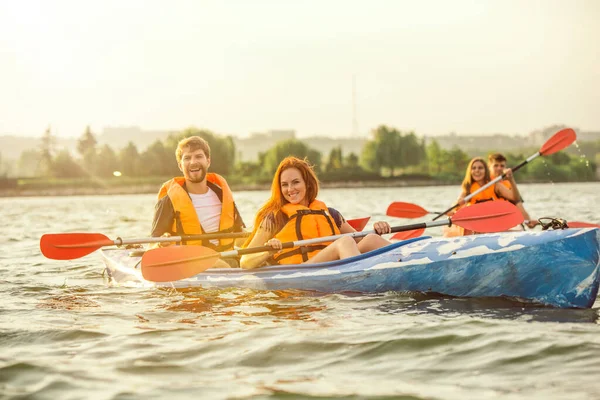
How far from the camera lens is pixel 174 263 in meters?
6.75

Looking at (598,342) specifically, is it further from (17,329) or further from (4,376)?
(17,329)

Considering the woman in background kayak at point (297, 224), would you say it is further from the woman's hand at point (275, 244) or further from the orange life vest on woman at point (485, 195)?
the orange life vest on woman at point (485, 195)

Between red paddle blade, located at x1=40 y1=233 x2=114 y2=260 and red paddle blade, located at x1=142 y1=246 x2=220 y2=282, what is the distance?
0.98m

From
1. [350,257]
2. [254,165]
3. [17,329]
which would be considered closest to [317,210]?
[350,257]

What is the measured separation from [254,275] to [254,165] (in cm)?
9062

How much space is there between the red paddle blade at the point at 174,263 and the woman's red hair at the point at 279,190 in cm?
55

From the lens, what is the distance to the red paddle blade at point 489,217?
7.13m

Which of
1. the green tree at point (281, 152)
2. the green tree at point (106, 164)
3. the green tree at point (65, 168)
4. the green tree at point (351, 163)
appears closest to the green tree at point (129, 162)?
the green tree at point (106, 164)

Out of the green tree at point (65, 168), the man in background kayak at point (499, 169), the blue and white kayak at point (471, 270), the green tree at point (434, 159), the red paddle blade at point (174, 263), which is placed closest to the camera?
the blue and white kayak at point (471, 270)

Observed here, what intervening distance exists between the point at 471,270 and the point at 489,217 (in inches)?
54.0

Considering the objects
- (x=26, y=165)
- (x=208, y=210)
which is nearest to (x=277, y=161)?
(x=208, y=210)

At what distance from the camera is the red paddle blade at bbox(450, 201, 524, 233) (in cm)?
713

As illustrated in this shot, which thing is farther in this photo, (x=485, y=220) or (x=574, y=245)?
(x=485, y=220)

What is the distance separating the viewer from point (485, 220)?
7199 mm
